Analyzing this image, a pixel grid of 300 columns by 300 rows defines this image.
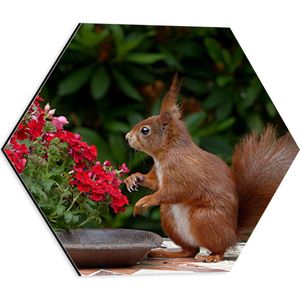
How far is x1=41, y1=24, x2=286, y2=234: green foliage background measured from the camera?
2.23 metres

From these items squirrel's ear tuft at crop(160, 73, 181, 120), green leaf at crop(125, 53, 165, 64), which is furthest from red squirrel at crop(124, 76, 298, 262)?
green leaf at crop(125, 53, 165, 64)

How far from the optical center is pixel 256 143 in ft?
7.88

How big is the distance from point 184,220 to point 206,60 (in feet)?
1.73

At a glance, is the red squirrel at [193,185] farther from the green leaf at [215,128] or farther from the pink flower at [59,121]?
the pink flower at [59,121]

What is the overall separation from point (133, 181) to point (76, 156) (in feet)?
0.64

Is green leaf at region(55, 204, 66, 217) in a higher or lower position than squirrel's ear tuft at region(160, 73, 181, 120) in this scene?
lower

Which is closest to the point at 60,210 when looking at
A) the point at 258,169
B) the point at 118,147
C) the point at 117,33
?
the point at 118,147

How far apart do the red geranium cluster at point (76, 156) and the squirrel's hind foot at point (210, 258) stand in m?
0.30

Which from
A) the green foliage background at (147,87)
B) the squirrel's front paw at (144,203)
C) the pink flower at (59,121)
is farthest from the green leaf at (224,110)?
the pink flower at (59,121)

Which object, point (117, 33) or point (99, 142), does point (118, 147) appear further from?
point (117, 33)

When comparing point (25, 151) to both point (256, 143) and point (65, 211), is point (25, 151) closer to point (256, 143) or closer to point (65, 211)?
point (65, 211)

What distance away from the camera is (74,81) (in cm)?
223

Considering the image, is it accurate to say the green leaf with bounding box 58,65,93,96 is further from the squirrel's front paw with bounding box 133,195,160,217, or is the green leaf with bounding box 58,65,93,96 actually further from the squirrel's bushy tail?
the squirrel's bushy tail

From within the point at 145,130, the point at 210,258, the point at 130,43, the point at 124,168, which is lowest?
the point at 210,258
